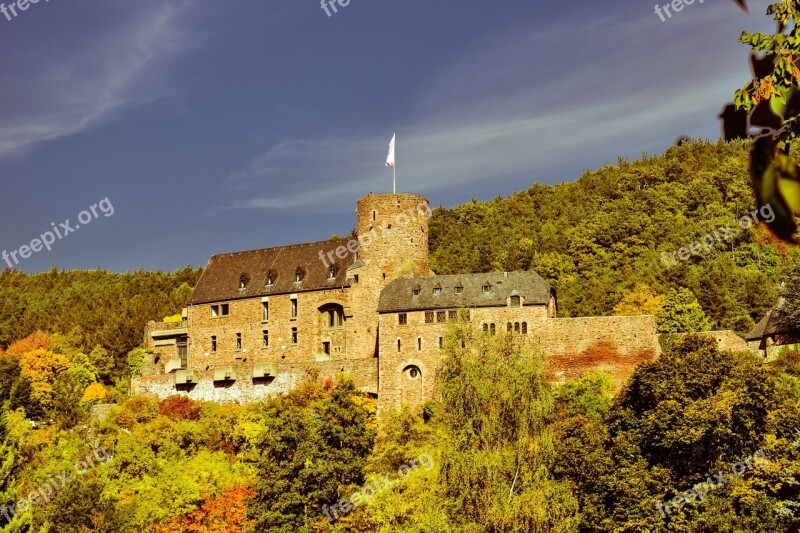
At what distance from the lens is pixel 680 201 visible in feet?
242

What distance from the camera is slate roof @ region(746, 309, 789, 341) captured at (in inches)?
1793

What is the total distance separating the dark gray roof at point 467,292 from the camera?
4391 centimetres

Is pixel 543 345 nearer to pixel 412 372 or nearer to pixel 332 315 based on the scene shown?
pixel 412 372

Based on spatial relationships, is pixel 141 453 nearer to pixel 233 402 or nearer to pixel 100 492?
pixel 100 492

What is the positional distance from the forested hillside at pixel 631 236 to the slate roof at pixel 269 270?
Result: 17096mm

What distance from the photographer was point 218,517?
35.8 m

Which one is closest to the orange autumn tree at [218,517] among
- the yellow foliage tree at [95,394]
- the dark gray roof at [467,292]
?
the dark gray roof at [467,292]

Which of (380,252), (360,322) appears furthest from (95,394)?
(380,252)

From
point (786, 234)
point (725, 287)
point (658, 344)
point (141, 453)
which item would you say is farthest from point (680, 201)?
point (786, 234)

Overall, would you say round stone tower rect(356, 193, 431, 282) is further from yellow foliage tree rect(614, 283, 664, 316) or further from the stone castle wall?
yellow foliage tree rect(614, 283, 664, 316)

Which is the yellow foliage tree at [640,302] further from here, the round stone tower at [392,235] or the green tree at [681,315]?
the round stone tower at [392,235]

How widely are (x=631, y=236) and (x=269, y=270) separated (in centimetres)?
2962

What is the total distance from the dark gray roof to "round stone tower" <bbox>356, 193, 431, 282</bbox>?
2718 millimetres

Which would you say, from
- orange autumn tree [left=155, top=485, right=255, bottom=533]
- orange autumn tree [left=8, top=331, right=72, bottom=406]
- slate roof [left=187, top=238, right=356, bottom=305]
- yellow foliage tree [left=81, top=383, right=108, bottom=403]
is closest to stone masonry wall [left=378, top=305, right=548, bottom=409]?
slate roof [left=187, top=238, right=356, bottom=305]
